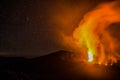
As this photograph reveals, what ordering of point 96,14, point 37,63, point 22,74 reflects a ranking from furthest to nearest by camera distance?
1. point 96,14
2. point 37,63
3. point 22,74

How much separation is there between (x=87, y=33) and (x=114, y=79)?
20.5 ft

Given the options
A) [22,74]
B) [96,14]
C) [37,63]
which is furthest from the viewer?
[96,14]

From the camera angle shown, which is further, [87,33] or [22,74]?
[87,33]

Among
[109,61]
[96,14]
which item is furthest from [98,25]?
[109,61]

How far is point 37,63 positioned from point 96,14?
8868 millimetres

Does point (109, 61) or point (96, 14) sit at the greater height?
point (96, 14)

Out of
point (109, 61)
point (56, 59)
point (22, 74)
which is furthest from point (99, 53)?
point (22, 74)

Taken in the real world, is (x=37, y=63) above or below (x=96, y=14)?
below

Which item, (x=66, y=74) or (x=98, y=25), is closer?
(x=66, y=74)

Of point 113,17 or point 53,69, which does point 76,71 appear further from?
point 113,17

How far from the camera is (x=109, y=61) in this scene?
38.2 meters

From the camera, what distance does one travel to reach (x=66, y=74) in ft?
110

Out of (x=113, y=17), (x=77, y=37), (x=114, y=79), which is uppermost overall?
(x=113, y=17)

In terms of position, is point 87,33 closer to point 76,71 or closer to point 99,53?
point 99,53
